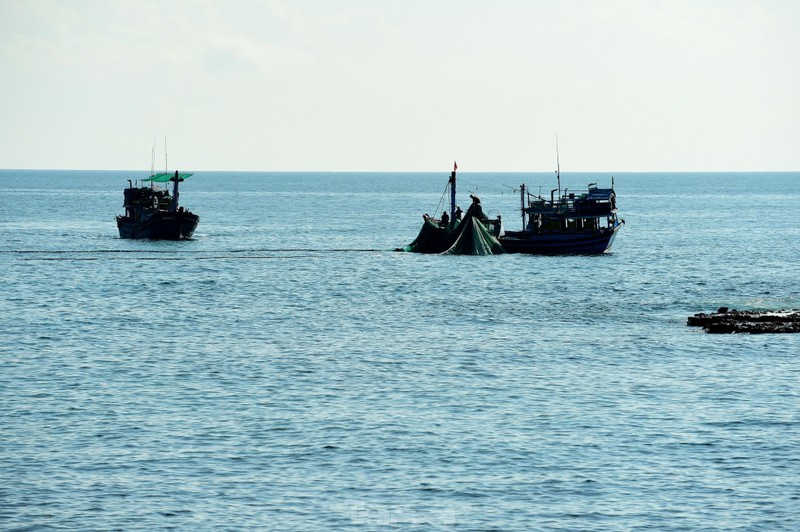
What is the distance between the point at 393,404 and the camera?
38719 millimetres

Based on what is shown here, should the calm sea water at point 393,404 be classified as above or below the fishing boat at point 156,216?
below

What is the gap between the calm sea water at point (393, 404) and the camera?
92.2 ft

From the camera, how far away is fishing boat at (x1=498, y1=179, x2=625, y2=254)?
93.1 metres

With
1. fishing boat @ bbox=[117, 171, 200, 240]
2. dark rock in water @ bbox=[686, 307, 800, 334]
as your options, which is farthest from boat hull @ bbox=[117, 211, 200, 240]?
dark rock in water @ bbox=[686, 307, 800, 334]

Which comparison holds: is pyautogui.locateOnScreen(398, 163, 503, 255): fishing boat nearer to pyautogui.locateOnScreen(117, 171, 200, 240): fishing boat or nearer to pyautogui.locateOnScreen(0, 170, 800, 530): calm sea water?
pyautogui.locateOnScreen(0, 170, 800, 530): calm sea water

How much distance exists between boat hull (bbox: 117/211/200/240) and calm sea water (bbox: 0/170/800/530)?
96.1ft

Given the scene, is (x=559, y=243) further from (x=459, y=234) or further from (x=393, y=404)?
(x=393, y=404)

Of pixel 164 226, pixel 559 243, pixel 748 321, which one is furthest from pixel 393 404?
pixel 164 226

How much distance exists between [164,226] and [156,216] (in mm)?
1498

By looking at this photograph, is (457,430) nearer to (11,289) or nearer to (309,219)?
(11,289)

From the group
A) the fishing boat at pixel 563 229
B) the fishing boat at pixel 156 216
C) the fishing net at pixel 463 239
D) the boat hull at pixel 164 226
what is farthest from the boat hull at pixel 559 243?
the fishing boat at pixel 156 216

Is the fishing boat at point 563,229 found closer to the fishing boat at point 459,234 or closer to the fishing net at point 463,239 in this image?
the fishing boat at point 459,234

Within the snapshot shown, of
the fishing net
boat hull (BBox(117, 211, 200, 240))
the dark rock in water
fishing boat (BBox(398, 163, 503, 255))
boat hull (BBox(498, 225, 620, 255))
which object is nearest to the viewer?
the dark rock in water

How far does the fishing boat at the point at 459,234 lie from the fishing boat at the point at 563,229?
66.6 inches
